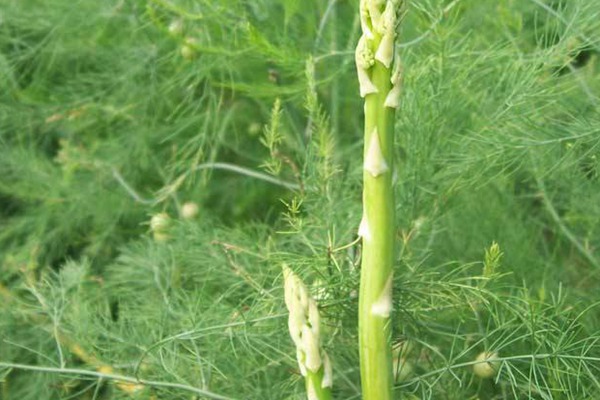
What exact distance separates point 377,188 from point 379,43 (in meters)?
0.11

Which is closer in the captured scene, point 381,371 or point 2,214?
point 381,371

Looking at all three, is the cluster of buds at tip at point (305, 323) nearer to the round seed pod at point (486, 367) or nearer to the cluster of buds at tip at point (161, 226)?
the round seed pod at point (486, 367)

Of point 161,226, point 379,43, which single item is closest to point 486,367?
point 379,43

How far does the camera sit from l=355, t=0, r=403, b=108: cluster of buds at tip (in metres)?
0.67

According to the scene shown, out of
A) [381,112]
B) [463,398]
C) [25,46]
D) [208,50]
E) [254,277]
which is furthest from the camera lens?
[25,46]

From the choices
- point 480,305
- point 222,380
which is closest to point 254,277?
point 222,380

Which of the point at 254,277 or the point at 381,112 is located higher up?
the point at 381,112

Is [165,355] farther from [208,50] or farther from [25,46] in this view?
[25,46]

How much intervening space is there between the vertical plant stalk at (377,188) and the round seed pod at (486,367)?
127mm

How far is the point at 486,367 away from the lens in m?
0.86

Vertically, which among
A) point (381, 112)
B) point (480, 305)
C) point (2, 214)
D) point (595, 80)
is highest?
point (381, 112)

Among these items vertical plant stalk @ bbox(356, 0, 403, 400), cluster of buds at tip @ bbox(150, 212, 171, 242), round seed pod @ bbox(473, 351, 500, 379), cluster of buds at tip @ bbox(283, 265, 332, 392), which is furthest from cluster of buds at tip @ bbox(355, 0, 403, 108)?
cluster of buds at tip @ bbox(150, 212, 171, 242)

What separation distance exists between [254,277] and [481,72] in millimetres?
345

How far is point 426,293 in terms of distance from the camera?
0.78 m
